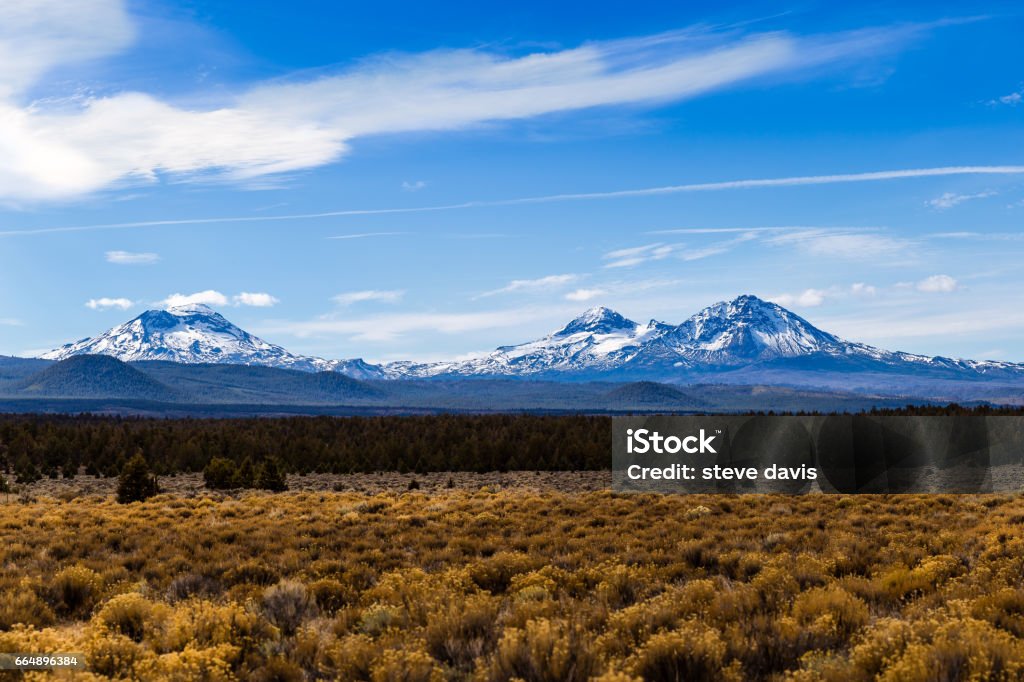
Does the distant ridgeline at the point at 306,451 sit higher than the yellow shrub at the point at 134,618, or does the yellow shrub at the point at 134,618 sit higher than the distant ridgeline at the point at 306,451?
the yellow shrub at the point at 134,618

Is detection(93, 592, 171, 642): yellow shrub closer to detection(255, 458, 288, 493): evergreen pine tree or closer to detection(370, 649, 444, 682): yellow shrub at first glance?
detection(370, 649, 444, 682): yellow shrub

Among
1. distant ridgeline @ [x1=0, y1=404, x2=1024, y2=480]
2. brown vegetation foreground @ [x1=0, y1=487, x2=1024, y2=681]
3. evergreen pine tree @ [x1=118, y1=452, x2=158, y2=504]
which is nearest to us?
brown vegetation foreground @ [x1=0, y1=487, x2=1024, y2=681]

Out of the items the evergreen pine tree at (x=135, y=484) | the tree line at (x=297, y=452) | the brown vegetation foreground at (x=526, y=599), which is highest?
the brown vegetation foreground at (x=526, y=599)

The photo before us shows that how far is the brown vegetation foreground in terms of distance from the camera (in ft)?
28.7

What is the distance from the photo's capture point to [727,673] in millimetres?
8383

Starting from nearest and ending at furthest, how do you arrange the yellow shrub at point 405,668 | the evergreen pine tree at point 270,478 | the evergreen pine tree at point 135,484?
the yellow shrub at point 405,668
the evergreen pine tree at point 135,484
the evergreen pine tree at point 270,478

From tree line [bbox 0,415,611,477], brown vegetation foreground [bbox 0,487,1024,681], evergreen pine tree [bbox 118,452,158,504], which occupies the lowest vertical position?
tree line [bbox 0,415,611,477]

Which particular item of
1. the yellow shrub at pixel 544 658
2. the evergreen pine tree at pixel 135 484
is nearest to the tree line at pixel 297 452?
the evergreen pine tree at pixel 135 484

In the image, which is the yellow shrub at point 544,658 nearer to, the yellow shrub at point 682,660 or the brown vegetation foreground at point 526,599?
the brown vegetation foreground at point 526,599

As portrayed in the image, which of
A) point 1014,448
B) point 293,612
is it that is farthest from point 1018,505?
point 1014,448

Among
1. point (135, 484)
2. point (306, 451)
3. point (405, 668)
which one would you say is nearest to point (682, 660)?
point (405, 668)

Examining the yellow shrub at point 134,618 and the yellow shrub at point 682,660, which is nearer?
the yellow shrub at point 682,660

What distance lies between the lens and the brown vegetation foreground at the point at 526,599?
28.7ft

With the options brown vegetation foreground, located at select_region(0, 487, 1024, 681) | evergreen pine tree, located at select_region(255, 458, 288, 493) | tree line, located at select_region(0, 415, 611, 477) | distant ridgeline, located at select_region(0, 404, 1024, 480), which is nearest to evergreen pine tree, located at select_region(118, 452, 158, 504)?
evergreen pine tree, located at select_region(255, 458, 288, 493)
